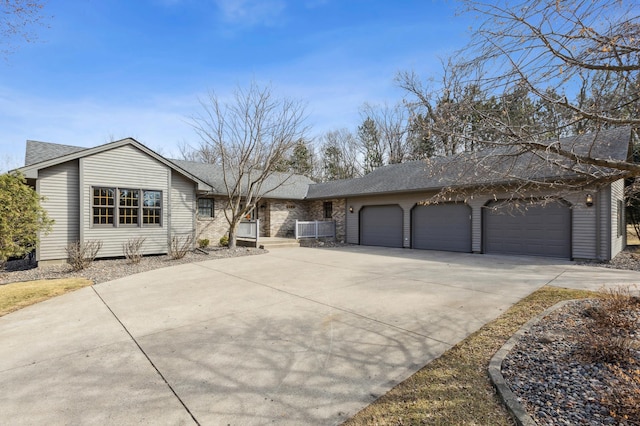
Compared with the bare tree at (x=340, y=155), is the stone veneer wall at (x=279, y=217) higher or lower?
lower

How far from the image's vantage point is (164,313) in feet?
16.8

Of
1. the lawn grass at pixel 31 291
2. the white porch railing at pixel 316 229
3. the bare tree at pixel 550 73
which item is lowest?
the lawn grass at pixel 31 291

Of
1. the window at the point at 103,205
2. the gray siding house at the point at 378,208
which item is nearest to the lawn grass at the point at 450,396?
the gray siding house at the point at 378,208

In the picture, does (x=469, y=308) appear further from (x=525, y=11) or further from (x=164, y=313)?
(x=164, y=313)

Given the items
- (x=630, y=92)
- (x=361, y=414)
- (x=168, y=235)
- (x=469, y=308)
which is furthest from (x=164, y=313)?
(x=168, y=235)

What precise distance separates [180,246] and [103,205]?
3.10 meters

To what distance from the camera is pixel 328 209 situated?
19.0 m

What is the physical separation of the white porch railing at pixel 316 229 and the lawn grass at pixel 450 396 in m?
13.2

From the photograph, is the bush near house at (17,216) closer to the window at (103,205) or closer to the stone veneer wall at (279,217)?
the window at (103,205)

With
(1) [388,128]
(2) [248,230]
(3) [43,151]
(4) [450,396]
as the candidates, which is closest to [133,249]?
(3) [43,151]

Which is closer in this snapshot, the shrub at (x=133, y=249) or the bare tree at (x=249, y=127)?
the shrub at (x=133, y=249)

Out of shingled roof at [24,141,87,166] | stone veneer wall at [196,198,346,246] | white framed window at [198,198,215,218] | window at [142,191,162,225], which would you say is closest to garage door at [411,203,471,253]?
stone veneer wall at [196,198,346,246]

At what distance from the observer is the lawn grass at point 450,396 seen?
2.33 m

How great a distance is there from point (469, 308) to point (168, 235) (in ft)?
36.9
